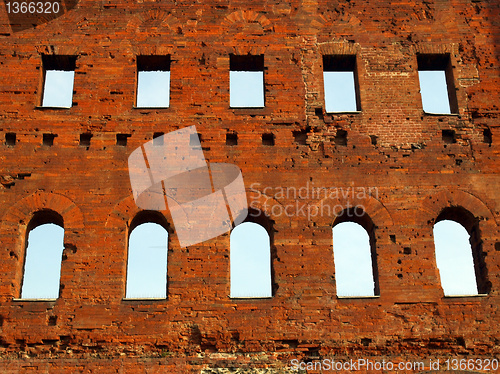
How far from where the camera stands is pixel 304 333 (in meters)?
12.3

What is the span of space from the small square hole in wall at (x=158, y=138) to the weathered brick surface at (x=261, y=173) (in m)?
0.10

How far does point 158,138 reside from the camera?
13992 millimetres

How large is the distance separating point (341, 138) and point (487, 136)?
2.96 metres

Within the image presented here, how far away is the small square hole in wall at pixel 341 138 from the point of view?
14.1 m

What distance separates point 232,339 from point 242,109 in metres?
4.68

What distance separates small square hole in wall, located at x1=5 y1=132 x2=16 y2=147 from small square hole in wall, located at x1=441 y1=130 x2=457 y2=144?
8.53m

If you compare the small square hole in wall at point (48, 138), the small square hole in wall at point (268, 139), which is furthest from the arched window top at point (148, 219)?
the small square hole in wall at point (268, 139)

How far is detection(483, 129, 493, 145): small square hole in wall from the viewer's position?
14.2m

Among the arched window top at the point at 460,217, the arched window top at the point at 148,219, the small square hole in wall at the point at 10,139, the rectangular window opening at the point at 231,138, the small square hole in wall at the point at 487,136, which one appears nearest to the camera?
the arched window top at the point at 148,219

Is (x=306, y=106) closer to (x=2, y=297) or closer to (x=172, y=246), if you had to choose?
(x=172, y=246)

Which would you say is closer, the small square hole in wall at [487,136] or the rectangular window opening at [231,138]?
the rectangular window opening at [231,138]

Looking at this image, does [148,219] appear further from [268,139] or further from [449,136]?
[449,136]

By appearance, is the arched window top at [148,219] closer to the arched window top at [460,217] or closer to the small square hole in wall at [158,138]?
the small square hole in wall at [158,138]

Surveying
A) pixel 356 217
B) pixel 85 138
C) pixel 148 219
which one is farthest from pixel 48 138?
pixel 356 217
